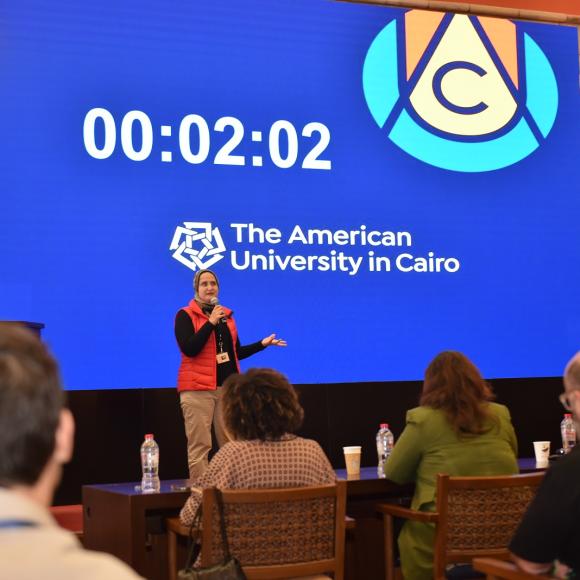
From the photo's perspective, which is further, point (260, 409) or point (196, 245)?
point (196, 245)

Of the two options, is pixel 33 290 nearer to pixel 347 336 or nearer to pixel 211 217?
pixel 211 217

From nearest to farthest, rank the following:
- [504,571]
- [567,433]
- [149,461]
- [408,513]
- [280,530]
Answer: [504,571] < [280,530] < [408,513] < [149,461] < [567,433]

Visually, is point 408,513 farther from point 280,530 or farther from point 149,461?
point 149,461

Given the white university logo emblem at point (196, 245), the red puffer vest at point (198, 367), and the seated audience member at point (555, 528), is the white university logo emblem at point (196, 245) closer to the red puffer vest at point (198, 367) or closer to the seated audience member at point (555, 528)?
the red puffer vest at point (198, 367)

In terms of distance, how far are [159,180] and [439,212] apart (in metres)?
1.97

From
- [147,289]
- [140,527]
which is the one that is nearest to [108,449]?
[147,289]

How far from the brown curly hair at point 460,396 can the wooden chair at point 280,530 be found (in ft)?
2.32

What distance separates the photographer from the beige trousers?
560 cm

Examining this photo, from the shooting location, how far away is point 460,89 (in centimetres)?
728

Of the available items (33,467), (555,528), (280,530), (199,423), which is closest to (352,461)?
(280,530)

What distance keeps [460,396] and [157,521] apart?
1361 millimetres

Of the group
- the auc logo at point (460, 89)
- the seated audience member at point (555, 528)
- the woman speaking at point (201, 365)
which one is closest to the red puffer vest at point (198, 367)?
the woman speaking at point (201, 365)

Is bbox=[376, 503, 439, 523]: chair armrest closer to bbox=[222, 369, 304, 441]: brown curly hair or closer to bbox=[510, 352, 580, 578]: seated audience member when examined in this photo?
bbox=[222, 369, 304, 441]: brown curly hair

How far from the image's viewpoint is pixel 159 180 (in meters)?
6.48
